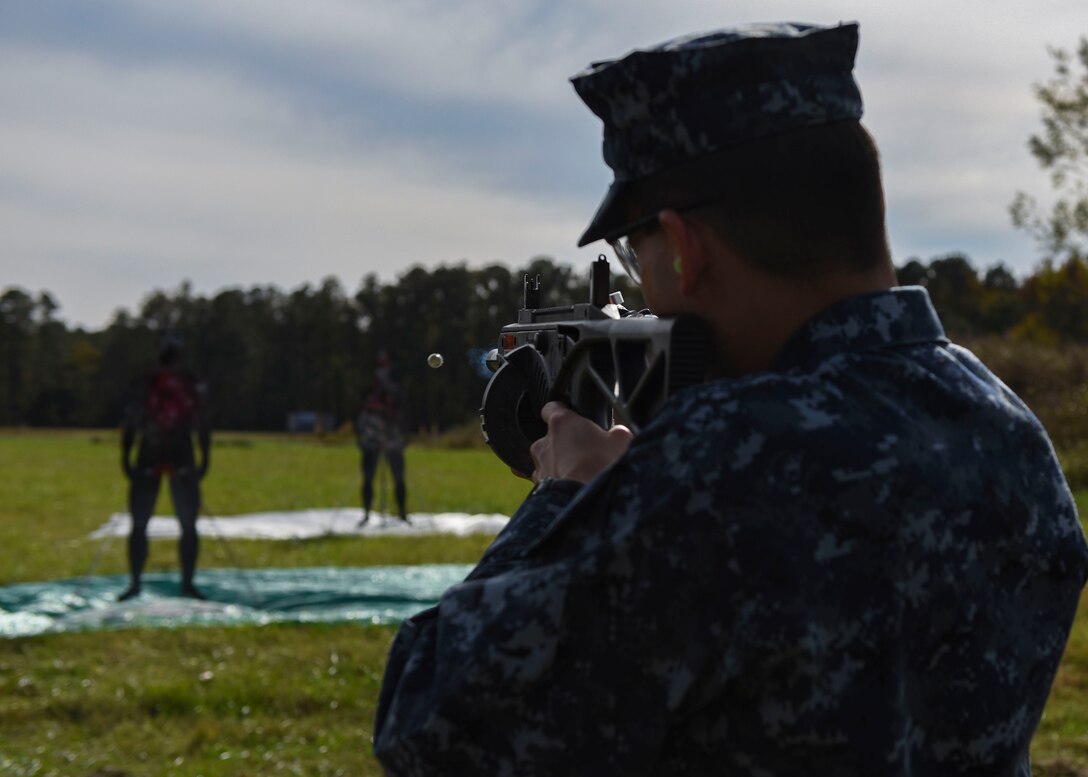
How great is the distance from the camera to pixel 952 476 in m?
1.59

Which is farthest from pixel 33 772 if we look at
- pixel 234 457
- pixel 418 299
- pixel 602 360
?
pixel 418 299

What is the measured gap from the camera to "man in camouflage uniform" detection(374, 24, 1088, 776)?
152 cm

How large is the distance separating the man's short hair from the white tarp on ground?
1575 centimetres

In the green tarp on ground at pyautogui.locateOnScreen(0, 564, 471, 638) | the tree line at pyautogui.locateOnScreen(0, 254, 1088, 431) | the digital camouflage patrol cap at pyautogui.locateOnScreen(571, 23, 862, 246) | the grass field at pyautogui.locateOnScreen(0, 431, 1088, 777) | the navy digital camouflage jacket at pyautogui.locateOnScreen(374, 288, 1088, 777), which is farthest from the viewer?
the tree line at pyautogui.locateOnScreen(0, 254, 1088, 431)

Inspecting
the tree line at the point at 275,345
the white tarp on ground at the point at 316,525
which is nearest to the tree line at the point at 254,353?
the tree line at the point at 275,345

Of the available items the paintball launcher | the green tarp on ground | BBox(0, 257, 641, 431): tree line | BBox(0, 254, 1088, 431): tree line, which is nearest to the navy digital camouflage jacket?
the paintball launcher

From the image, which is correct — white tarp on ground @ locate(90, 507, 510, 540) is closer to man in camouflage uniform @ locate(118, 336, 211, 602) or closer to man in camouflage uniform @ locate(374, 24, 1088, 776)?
man in camouflage uniform @ locate(118, 336, 211, 602)

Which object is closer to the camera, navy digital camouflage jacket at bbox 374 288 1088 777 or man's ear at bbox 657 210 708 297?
navy digital camouflage jacket at bbox 374 288 1088 777

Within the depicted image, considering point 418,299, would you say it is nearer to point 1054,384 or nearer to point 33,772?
point 1054,384

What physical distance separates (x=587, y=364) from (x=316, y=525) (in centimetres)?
1750

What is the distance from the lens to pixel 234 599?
1198 cm

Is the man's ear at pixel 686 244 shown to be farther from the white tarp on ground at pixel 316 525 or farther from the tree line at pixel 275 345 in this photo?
the tree line at pixel 275 345

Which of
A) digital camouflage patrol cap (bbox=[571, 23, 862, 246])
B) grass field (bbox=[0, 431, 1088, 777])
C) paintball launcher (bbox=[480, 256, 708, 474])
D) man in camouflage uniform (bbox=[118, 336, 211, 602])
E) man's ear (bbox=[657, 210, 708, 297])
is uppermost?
digital camouflage patrol cap (bbox=[571, 23, 862, 246])

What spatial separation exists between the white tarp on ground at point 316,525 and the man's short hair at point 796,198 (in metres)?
15.8
